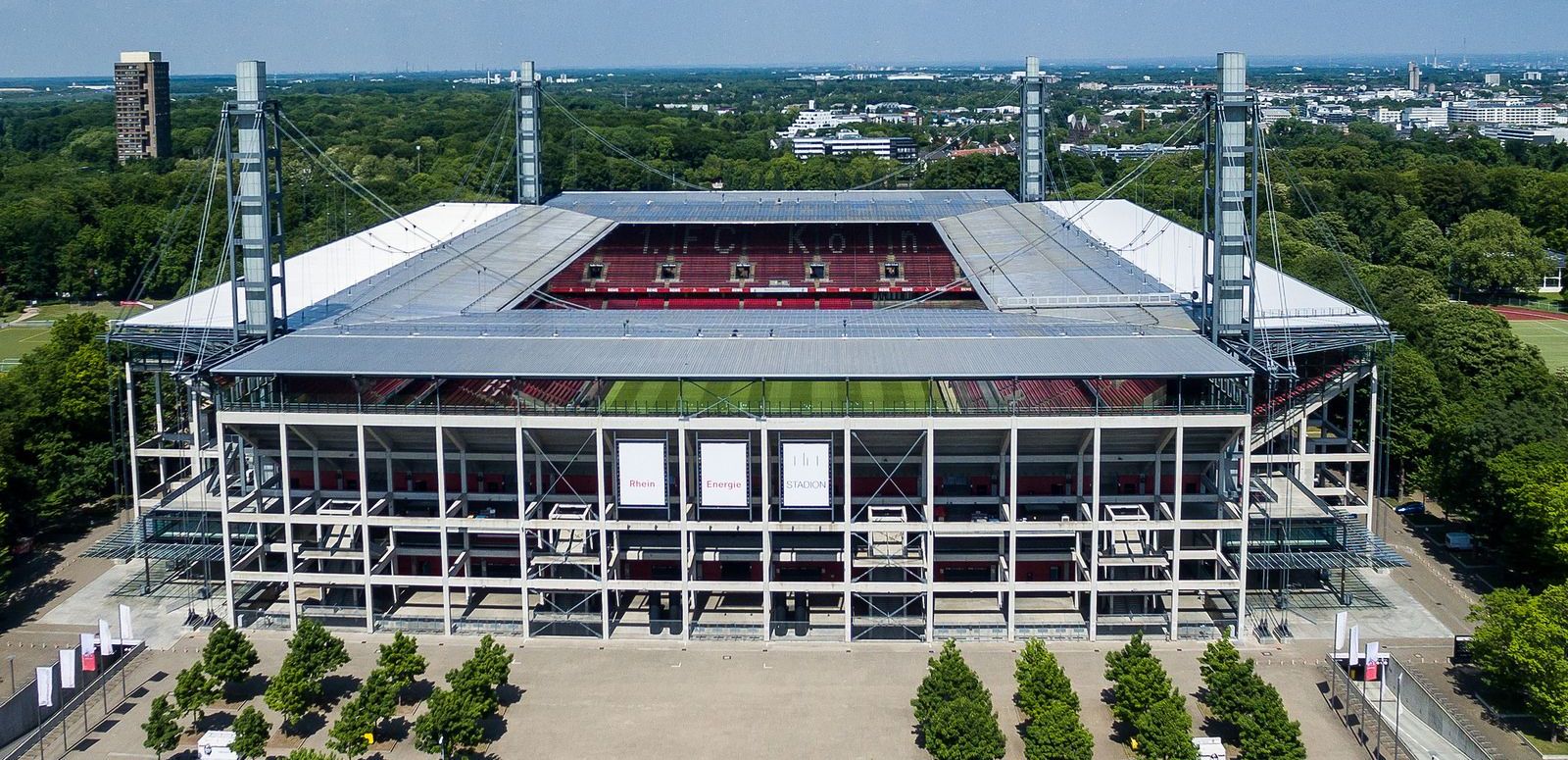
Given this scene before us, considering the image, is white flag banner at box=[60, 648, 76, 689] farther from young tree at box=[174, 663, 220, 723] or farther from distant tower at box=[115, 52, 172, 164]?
distant tower at box=[115, 52, 172, 164]

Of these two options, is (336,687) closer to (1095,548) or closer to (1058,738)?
(1058,738)

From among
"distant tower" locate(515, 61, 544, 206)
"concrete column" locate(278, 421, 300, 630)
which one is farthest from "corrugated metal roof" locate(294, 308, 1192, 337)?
"distant tower" locate(515, 61, 544, 206)

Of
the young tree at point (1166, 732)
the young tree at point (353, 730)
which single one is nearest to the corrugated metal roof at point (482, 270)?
the young tree at point (353, 730)

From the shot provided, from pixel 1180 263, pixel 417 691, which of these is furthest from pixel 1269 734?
pixel 1180 263

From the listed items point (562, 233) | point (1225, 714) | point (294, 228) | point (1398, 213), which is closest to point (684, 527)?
point (1225, 714)

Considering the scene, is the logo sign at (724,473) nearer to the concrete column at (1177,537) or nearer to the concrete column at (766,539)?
the concrete column at (766,539)

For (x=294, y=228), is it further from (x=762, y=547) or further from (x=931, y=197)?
(x=762, y=547)
